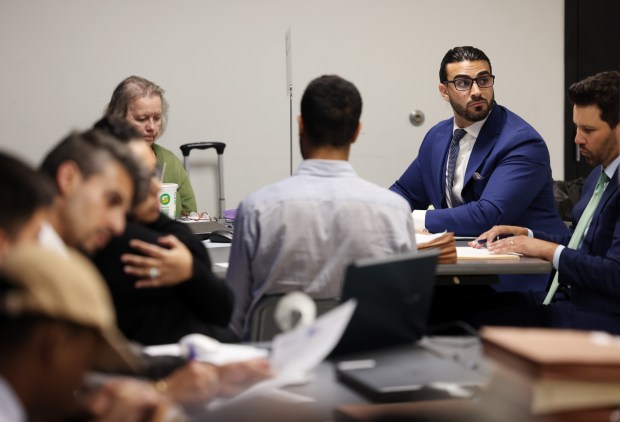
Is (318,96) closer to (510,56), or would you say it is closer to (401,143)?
(401,143)

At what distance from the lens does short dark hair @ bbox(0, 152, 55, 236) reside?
1169mm

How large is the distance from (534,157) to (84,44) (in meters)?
2.77

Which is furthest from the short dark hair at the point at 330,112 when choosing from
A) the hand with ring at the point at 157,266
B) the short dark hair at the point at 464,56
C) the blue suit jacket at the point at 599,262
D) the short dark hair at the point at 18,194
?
the short dark hair at the point at 464,56

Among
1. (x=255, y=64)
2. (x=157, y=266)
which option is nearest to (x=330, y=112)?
(x=157, y=266)

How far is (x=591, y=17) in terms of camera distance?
A: 5.92m

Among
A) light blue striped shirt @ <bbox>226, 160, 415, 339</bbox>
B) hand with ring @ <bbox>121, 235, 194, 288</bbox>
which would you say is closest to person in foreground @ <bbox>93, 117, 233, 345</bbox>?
hand with ring @ <bbox>121, 235, 194, 288</bbox>

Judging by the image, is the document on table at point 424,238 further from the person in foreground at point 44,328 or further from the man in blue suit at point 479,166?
the person in foreground at point 44,328

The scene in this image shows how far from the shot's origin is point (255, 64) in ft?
17.6

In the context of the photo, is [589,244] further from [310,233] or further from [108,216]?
[108,216]

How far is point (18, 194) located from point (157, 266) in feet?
2.47

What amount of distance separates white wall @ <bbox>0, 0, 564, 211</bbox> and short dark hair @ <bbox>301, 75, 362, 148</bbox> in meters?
2.99

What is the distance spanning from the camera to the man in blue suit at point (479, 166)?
11.9 ft

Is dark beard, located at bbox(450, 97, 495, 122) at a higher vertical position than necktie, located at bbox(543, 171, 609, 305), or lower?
higher

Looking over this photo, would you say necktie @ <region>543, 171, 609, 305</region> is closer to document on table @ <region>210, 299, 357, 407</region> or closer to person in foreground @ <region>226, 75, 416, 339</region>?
person in foreground @ <region>226, 75, 416, 339</region>
